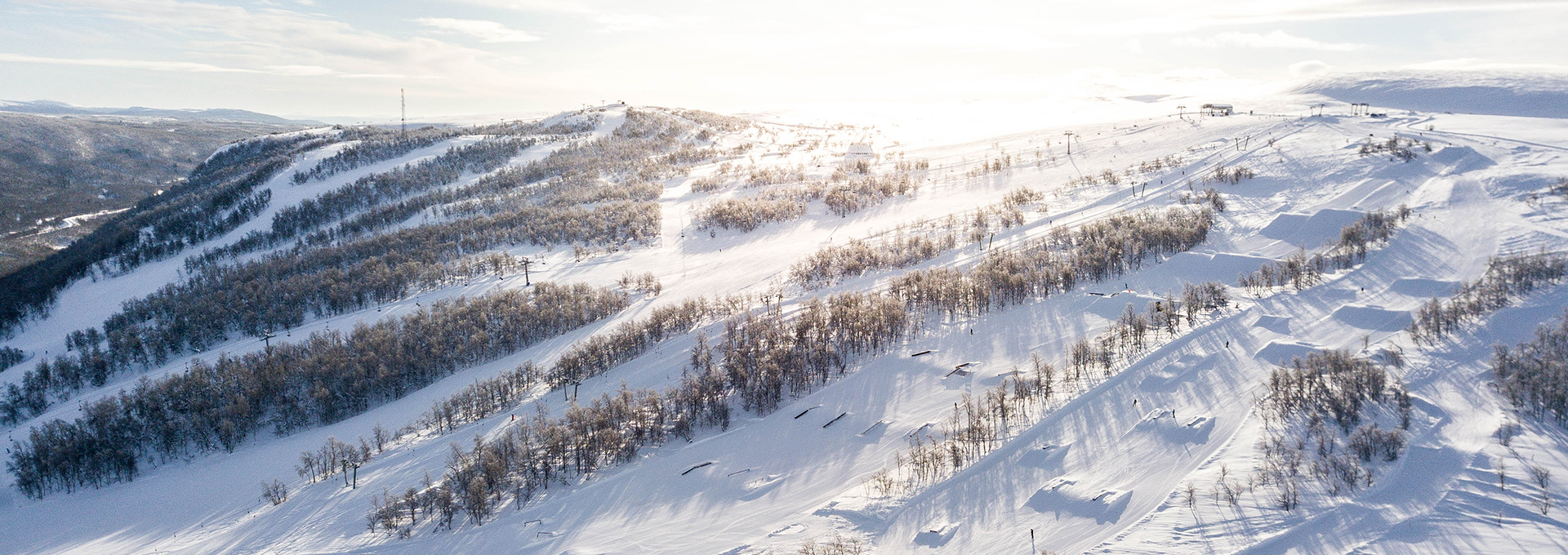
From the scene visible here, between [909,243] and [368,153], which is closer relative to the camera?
[909,243]

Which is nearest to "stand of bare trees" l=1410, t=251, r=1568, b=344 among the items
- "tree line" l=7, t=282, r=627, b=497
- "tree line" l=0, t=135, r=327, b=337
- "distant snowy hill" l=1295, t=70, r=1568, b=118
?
"tree line" l=7, t=282, r=627, b=497

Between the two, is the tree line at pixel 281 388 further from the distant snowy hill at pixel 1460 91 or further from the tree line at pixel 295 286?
the distant snowy hill at pixel 1460 91

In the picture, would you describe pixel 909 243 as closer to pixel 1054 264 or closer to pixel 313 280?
pixel 1054 264

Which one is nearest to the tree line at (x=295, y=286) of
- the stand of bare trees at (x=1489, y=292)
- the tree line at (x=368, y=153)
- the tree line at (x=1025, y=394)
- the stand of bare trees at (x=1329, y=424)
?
the tree line at (x=368, y=153)

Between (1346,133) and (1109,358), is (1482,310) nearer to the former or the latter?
(1109,358)

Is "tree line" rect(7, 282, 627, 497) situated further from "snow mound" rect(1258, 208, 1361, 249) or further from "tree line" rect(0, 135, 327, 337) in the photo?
"tree line" rect(0, 135, 327, 337)

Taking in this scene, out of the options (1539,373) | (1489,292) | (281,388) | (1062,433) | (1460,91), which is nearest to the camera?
(1539,373)

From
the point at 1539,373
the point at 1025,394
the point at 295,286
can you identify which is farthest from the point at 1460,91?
the point at 295,286
